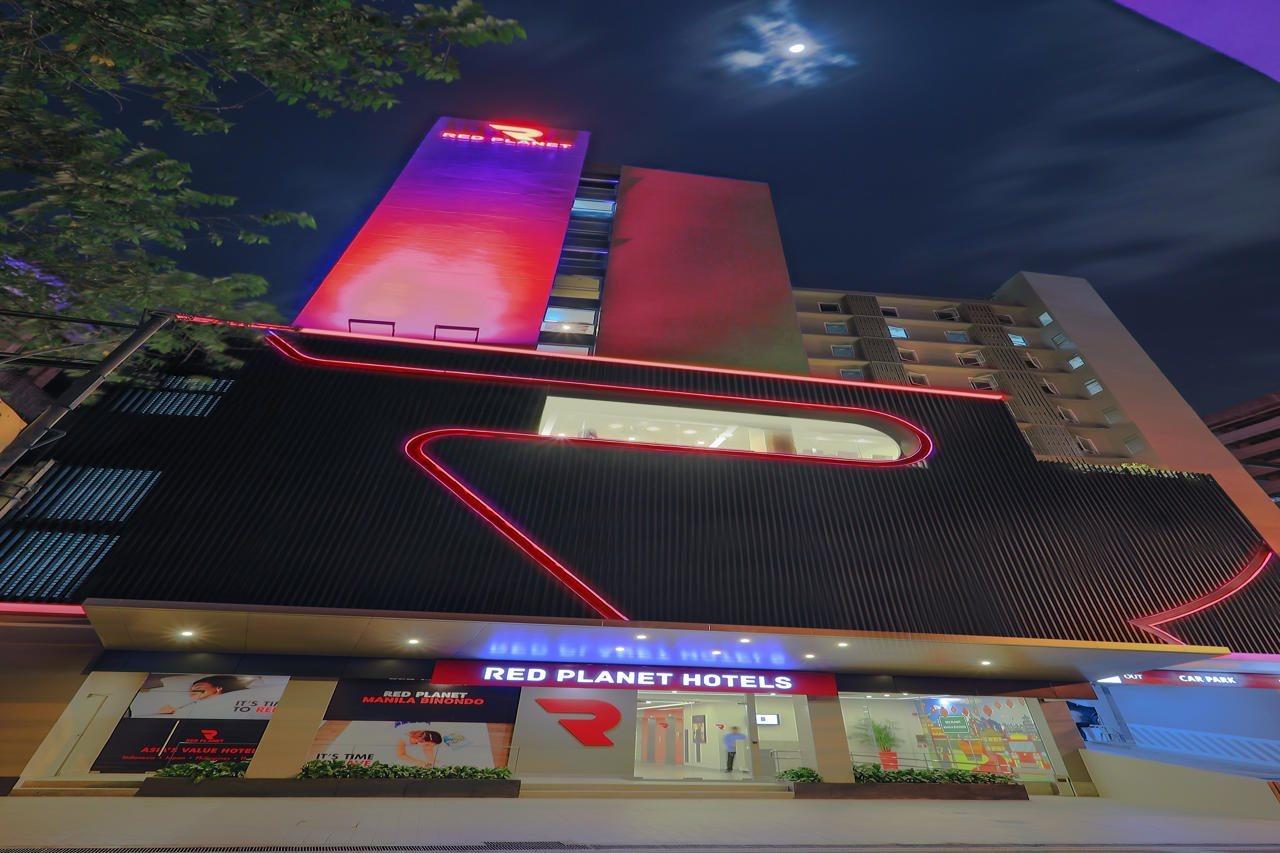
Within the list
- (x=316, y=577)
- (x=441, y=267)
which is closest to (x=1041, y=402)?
(x=441, y=267)

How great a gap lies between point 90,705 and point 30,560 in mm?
4240

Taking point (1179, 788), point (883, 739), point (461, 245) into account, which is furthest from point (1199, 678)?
point (461, 245)

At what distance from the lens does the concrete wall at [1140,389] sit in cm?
2756

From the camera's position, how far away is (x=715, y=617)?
11203 millimetres

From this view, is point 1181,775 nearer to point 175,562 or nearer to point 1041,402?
point 175,562

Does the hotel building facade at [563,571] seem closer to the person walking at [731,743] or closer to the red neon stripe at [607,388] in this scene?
the red neon stripe at [607,388]

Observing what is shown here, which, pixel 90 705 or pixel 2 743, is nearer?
pixel 2 743

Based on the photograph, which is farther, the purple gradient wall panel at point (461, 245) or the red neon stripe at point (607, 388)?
the purple gradient wall panel at point (461, 245)

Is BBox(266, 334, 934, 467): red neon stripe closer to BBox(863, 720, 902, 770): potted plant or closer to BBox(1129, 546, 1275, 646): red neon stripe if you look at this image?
BBox(1129, 546, 1275, 646): red neon stripe

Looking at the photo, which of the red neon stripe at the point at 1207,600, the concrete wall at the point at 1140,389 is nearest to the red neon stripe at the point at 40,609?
the red neon stripe at the point at 1207,600

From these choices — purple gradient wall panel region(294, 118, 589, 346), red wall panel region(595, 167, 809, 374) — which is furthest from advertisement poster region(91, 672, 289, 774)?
red wall panel region(595, 167, 809, 374)

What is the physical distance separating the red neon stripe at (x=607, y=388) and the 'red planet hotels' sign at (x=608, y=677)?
18.8 feet

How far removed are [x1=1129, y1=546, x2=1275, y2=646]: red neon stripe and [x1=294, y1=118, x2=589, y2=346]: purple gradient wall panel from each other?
59.2 ft

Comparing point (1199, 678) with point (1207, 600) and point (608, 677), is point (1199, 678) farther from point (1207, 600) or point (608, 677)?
point (608, 677)
